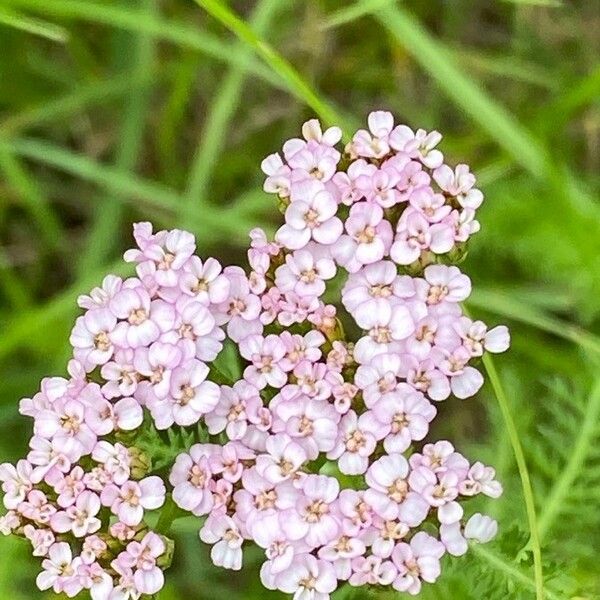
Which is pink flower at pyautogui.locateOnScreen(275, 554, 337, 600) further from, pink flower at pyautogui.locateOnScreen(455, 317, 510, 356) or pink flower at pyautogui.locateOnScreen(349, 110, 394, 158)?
pink flower at pyautogui.locateOnScreen(349, 110, 394, 158)

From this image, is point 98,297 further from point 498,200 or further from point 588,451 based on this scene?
point 498,200

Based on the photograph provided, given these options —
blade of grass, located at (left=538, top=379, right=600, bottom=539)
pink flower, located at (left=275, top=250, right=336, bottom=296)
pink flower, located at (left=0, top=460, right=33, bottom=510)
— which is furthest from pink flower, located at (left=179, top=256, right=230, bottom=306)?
blade of grass, located at (left=538, top=379, right=600, bottom=539)

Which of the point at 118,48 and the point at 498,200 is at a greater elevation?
the point at 118,48

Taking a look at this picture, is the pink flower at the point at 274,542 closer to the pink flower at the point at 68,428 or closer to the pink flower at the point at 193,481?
the pink flower at the point at 193,481

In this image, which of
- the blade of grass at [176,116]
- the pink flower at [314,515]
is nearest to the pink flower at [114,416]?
the pink flower at [314,515]

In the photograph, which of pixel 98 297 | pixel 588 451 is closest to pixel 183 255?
pixel 98 297

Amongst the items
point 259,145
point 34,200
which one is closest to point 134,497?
point 34,200
